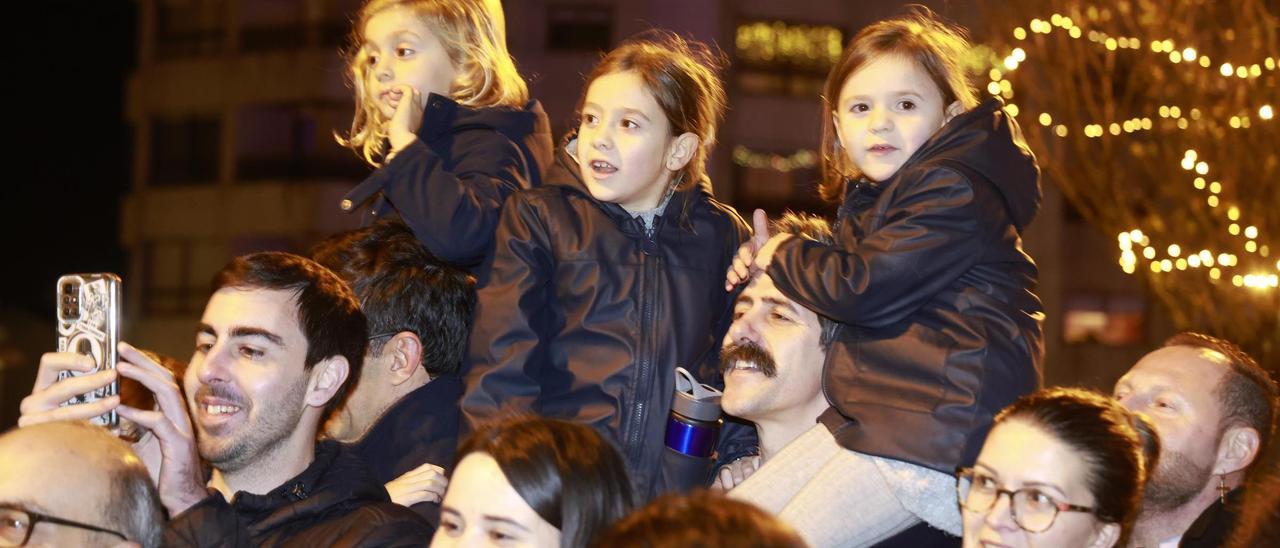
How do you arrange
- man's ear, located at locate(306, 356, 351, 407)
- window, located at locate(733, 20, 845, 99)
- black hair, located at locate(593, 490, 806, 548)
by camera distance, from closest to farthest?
black hair, located at locate(593, 490, 806, 548), man's ear, located at locate(306, 356, 351, 407), window, located at locate(733, 20, 845, 99)

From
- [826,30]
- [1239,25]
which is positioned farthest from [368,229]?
[826,30]

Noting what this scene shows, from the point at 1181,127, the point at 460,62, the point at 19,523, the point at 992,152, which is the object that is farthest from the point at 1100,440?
the point at 1181,127

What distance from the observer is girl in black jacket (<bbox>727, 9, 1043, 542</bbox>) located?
13.7 feet

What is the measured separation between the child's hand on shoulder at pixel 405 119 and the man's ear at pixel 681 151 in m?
0.79

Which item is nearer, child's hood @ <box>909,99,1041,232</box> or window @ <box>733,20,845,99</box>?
child's hood @ <box>909,99,1041,232</box>

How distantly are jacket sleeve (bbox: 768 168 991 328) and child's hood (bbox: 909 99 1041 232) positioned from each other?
9 cm

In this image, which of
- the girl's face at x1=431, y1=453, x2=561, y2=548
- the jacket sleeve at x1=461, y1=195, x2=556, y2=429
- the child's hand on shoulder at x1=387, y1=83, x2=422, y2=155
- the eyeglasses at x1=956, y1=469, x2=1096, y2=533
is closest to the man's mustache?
the jacket sleeve at x1=461, y1=195, x2=556, y2=429

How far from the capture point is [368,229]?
17.3ft

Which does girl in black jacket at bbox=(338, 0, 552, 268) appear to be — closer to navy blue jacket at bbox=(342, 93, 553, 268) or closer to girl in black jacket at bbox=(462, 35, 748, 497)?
navy blue jacket at bbox=(342, 93, 553, 268)

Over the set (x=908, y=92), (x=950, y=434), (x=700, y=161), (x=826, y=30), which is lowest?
(x=826, y=30)

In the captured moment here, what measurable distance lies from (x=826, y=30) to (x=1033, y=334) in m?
21.5

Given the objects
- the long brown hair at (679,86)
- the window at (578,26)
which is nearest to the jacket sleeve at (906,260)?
the long brown hair at (679,86)

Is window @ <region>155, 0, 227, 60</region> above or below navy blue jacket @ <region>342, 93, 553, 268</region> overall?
below

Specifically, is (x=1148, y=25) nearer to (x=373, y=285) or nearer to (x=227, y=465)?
(x=373, y=285)
